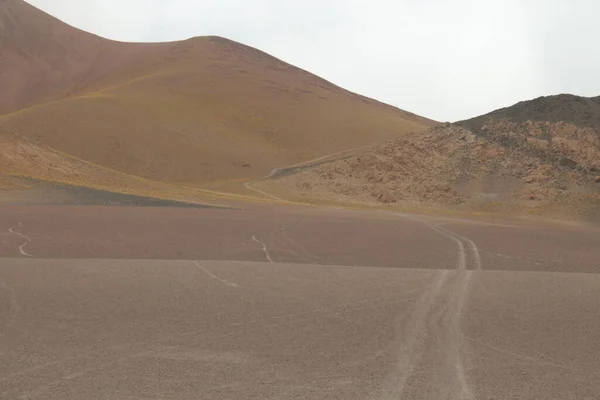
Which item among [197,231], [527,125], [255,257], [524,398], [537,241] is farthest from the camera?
[527,125]

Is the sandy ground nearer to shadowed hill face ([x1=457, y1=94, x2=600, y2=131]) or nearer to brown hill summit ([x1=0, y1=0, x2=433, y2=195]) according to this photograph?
brown hill summit ([x1=0, y1=0, x2=433, y2=195])

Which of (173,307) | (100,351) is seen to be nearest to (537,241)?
(173,307)

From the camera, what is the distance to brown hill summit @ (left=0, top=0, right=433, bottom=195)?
52919 millimetres

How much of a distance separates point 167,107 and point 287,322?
6511cm

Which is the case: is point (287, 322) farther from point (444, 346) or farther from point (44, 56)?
point (44, 56)

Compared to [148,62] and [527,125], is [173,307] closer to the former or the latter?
[527,125]

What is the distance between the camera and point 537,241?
16.1 metres

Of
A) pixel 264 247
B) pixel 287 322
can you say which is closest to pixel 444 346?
pixel 287 322

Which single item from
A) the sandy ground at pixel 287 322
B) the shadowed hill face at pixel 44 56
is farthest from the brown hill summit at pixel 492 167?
the shadowed hill face at pixel 44 56

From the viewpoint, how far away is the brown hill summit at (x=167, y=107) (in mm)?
52919

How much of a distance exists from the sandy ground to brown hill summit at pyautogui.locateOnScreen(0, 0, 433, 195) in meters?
17.6

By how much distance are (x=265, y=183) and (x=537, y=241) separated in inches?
1135

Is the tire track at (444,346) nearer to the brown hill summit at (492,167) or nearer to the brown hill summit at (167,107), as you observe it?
the brown hill summit at (167,107)

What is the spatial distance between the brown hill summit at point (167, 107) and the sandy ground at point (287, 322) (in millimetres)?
17564
